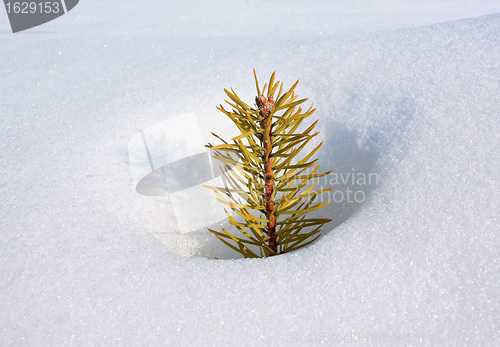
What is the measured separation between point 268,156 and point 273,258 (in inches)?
7.3

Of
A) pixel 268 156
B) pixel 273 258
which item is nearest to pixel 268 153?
pixel 268 156

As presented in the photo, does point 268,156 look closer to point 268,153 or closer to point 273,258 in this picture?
point 268,153

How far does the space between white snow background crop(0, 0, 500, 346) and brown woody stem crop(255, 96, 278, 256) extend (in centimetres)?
13

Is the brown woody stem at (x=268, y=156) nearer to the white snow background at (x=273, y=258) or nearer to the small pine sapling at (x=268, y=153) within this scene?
the small pine sapling at (x=268, y=153)

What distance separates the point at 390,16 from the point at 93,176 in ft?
4.34

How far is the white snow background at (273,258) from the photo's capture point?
651mm

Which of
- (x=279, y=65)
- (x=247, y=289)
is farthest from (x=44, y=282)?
(x=279, y=65)

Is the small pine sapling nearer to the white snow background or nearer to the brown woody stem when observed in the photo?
the brown woody stem

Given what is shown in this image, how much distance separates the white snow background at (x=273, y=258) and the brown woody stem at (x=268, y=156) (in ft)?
0.41

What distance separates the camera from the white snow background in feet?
2.14

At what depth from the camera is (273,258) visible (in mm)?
741

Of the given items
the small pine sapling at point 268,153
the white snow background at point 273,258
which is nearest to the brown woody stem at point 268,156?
the small pine sapling at point 268,153

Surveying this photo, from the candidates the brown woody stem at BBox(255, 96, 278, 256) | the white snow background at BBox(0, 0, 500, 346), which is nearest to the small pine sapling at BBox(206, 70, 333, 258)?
the brown woody stem at BBox(255, 96, 278, 256)

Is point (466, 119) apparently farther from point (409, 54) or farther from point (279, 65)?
point (279, 65)
